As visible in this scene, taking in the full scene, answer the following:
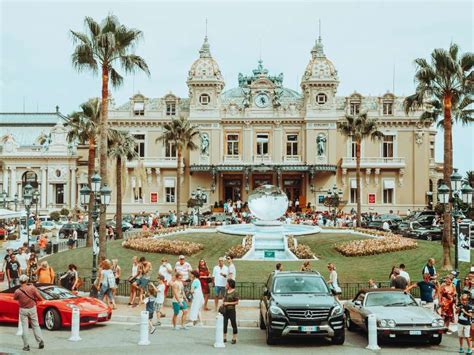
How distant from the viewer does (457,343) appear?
576 inches

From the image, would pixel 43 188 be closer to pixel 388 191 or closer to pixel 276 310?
pixel 388 191

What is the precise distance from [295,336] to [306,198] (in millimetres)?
54166

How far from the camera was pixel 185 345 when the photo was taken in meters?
14.2

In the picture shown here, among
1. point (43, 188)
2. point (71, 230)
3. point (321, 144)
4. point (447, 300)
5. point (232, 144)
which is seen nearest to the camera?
point (447, 300)

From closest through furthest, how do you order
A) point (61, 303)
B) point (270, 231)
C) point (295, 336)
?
point (295, 336)
point (61, 303)
point (270, 231)

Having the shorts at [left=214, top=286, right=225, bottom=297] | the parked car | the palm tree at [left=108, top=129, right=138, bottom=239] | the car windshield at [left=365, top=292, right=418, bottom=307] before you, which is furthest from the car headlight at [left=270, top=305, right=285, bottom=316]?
the parked car

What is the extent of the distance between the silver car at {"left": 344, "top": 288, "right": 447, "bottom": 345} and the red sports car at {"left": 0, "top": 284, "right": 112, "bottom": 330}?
6.68m

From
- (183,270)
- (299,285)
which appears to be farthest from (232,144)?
(299,285)

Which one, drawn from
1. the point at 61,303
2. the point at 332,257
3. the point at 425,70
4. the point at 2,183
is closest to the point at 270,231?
the point at 332,257

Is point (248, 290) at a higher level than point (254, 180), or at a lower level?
lower

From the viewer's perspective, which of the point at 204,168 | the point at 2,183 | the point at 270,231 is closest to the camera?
the point at 270,231

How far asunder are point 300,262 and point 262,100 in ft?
141

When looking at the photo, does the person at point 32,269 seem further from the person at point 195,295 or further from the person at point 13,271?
the person at point 195,295

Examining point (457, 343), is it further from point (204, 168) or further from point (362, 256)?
point (204, 168)
